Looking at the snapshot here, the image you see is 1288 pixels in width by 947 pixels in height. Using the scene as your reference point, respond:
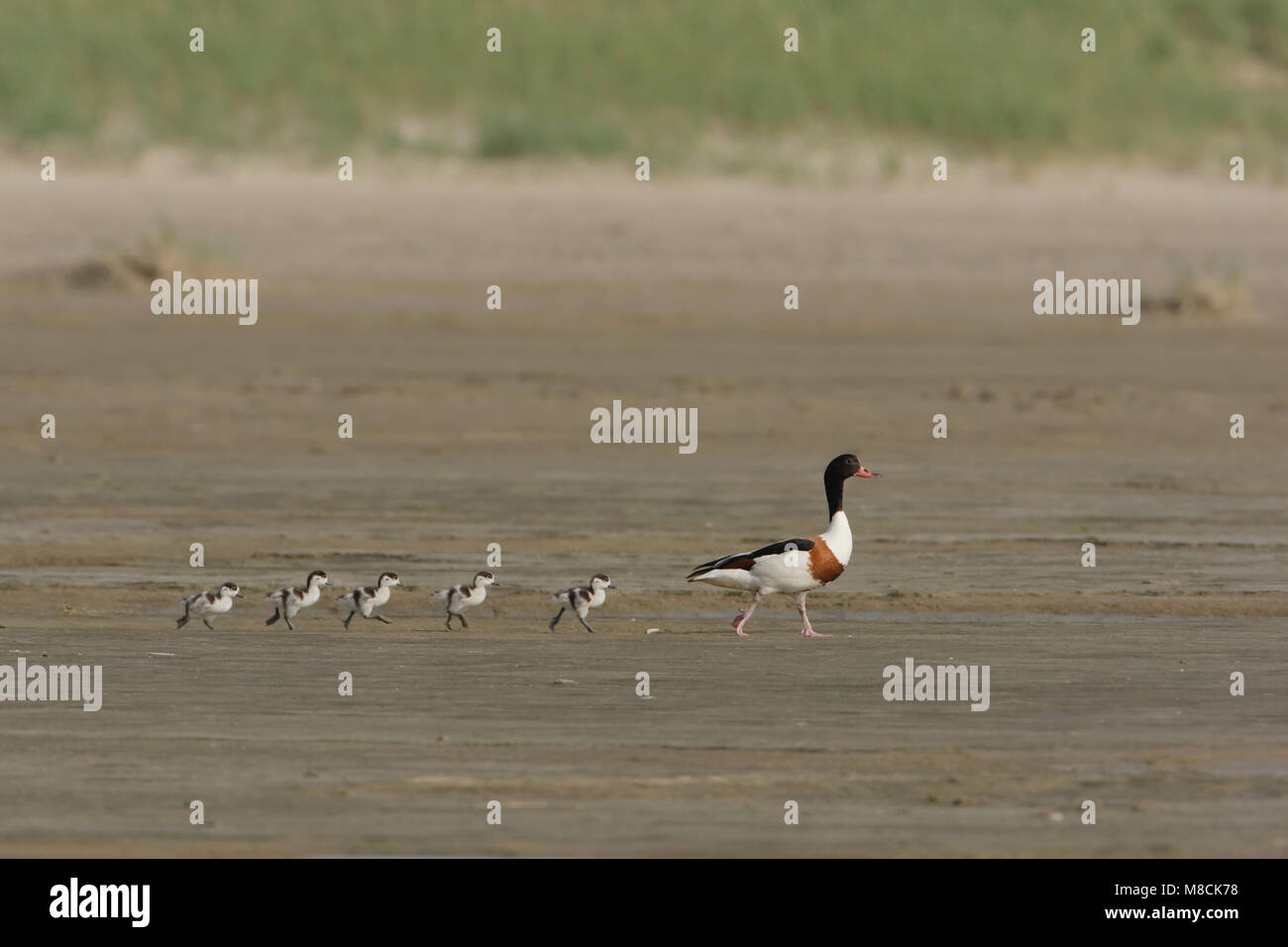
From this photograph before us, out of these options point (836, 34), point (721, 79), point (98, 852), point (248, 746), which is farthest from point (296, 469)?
point (836, 34)

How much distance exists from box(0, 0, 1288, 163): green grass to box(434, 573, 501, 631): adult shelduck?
82.3 feet

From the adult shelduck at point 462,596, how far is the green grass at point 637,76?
82.3 feet

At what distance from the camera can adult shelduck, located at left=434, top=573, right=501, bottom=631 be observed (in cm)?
1192

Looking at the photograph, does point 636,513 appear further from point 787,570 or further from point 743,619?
point 787,570

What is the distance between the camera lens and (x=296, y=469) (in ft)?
57.9

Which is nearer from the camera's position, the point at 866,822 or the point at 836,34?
the point at 866,822

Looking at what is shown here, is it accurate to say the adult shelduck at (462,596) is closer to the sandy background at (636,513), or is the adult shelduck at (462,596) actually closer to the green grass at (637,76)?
the sandy background at (636,513)

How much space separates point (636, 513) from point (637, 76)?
29793 millimetres

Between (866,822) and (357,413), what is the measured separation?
12.6 m

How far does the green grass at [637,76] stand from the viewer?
3966cm

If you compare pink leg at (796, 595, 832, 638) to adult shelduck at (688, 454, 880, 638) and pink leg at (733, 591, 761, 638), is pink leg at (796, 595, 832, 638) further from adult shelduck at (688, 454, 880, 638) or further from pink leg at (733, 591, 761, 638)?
pink leg at (733, 591, 761, 638)

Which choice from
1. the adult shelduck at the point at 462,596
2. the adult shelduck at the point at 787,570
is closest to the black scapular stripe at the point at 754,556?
the adult shelduck at the point at 787,570

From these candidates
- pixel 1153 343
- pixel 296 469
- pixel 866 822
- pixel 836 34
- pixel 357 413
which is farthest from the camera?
pixel 836 34
